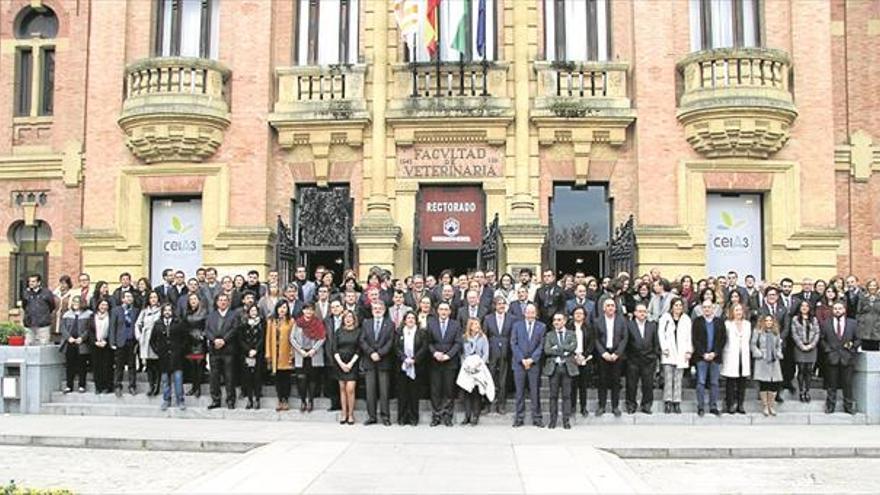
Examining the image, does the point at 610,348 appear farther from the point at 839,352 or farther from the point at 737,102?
the point at 737,102

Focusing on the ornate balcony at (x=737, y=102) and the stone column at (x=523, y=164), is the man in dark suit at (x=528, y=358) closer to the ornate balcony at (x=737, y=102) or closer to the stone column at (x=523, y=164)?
the stone column at (x=523, y=164)

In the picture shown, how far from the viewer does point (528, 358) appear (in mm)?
14219

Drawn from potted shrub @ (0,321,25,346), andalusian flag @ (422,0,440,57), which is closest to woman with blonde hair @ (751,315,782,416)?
andalusian flag @ (422,0,440,57)

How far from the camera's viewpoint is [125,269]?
1984 cm

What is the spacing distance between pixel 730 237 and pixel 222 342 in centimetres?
1129

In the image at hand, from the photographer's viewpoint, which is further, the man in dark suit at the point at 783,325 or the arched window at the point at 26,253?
the arched window at the point at 26,253

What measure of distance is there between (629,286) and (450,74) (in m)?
6.61

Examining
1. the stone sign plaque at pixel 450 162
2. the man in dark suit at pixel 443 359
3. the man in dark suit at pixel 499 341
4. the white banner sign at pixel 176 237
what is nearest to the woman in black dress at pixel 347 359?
the man in dark suit at pixel 443 359

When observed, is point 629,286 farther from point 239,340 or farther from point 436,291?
point 239,340

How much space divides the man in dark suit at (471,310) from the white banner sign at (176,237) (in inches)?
314

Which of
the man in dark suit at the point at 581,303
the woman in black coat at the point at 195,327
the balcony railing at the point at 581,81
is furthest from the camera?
the balcony railing at the point at 581,81

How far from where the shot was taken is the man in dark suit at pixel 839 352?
14875 mm

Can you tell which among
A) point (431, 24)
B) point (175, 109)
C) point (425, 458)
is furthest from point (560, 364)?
point (175, 109)

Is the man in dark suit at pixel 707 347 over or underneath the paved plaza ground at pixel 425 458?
over
